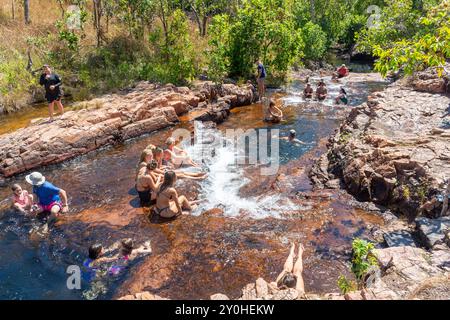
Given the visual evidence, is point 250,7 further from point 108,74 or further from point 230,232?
point 230,232

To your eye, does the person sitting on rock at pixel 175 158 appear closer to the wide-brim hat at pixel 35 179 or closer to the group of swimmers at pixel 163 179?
the group of swimmers at pixel 163 179

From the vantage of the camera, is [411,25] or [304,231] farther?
[411,25]

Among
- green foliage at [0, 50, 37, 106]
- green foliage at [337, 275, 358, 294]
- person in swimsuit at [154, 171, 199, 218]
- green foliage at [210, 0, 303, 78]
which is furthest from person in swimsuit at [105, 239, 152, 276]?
green foliage at [210, 0, 303, 78]

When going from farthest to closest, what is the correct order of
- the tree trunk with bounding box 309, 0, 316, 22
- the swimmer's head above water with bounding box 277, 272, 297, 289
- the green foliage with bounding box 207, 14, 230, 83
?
the tree trunk with bounding box 309, 0, 316, 22 < the green foliage with bounding box 207, 14, 230, 83 < the swimmer's head above water with bounding box 277, 272, 297, 289

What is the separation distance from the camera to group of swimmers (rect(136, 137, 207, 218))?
7.82m

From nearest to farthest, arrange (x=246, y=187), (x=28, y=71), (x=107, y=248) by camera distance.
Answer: (x=107, y=248) < (x=246, y=187) < (x=28, y=71)

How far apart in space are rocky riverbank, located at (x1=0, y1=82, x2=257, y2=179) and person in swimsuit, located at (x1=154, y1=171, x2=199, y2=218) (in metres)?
4.77

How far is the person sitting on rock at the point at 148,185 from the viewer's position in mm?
8359

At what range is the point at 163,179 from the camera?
8.56 meters

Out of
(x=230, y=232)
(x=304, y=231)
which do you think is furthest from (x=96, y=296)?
(x=304, y=231)

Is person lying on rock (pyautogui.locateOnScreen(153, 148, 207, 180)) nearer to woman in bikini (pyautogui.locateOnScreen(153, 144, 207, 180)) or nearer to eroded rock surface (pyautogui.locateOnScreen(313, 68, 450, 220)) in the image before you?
woman in bikini (pyautogui.locateOnScreen(153, 144, 207, 180))

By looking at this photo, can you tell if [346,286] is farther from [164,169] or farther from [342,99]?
[342,99]

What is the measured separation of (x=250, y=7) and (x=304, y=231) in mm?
13589

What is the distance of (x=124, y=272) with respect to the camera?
21.0 ft
